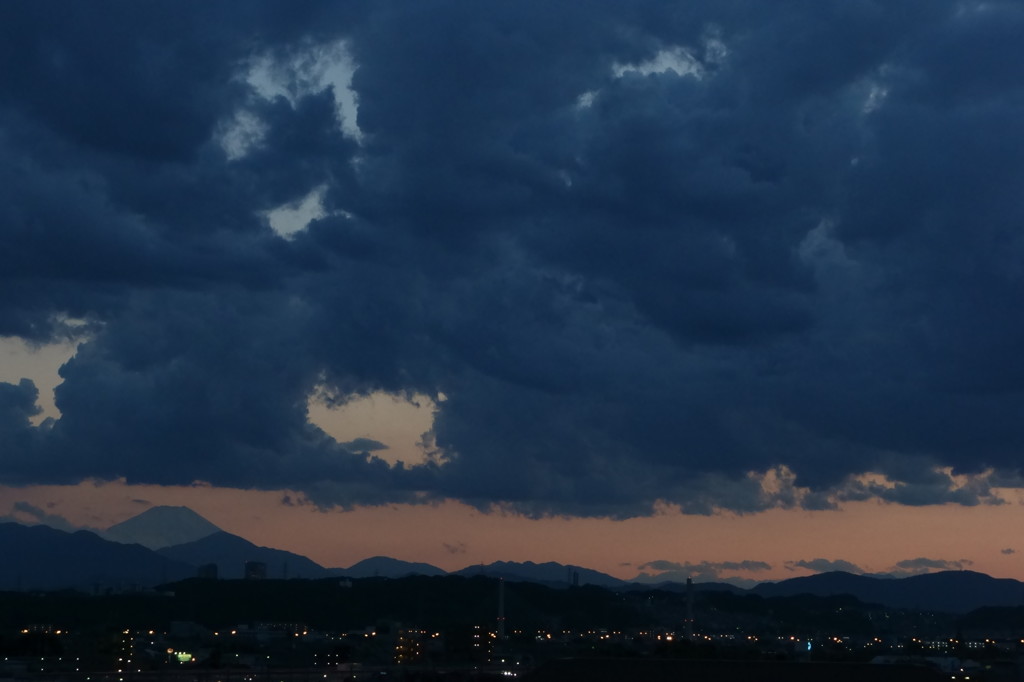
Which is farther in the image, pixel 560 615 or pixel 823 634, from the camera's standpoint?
pixel 560 615

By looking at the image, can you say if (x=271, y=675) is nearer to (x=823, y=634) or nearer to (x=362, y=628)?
(x=362, y=628)

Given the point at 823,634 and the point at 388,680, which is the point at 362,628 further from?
the point at 388,680

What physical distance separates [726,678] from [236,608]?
14965 cm

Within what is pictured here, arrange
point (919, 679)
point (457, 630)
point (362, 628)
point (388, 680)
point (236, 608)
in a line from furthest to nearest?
1. point (236, 608)
2. point (362, 628)
3. point (457, 630)
4. point (388, 680)
5. point (919, 679)

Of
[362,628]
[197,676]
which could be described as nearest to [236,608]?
[362,628]

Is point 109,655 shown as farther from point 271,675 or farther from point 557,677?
point 557,677

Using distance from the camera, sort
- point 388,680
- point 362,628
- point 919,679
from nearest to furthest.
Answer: point 919,679 < point 388,680 < point 362,628

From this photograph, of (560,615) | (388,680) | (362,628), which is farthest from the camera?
(560,615)

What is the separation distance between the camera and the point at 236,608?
17425 cm

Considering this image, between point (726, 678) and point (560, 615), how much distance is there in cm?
16534

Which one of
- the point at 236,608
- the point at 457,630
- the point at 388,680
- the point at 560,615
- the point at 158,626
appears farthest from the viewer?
the point at 560,615

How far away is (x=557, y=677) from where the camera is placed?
3669 centimetres

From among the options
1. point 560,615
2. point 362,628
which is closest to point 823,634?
point 560,615

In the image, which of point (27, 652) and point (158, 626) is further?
point (158, 626)
